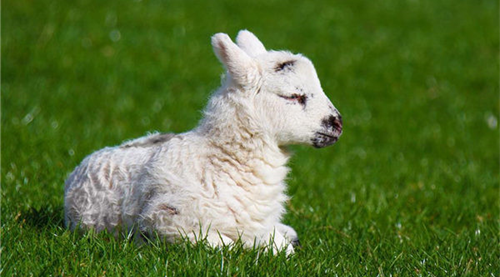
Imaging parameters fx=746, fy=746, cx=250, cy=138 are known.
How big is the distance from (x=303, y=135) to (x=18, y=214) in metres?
2.07

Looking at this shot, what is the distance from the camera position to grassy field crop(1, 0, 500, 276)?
4629mm

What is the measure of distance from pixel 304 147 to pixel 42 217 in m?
4.87

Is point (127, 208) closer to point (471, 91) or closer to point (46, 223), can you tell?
point (46, 223)

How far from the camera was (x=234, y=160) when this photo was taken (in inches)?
179

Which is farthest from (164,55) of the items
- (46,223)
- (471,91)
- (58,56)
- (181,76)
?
(46,223)

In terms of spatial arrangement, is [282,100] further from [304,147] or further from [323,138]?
[304,147]

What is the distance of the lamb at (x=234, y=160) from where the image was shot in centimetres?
441

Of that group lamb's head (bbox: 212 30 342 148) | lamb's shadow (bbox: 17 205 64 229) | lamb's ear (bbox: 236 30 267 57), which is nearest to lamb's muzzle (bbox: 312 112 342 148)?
lamb's head (bbox: 212 30 342 148)

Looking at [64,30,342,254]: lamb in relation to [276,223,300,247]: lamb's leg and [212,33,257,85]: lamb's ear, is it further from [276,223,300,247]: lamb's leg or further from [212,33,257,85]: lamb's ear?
[276,223,300,247]: lamb's leg

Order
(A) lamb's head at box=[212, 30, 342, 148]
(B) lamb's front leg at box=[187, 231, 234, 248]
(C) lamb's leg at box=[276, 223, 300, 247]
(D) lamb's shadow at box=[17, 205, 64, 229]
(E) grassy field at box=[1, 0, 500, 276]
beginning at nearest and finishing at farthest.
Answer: (B) lamb's front leg at box=[187, 231, 234, 248] → (A) lamb's head at box=[212, 30, 342, 148] → (E) grassy field at box=[1, 0, 500, 276] → (C) lamb's leg at box=[276, 223, 300, 247] → (D) lamb's shadow at box=[17, 205, 64, 229]

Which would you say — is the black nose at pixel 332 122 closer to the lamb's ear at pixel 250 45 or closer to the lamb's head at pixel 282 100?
the lamb's head at pixel 282 100

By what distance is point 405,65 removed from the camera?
12.2 m

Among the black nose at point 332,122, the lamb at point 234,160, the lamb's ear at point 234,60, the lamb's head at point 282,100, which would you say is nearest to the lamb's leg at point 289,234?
the lamb at point 234,160

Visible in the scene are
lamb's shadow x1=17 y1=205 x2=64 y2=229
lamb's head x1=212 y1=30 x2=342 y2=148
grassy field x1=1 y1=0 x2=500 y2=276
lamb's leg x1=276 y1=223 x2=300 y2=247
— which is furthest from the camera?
lamb's shadow x1=17 y1=205 x2=64 y2=229
